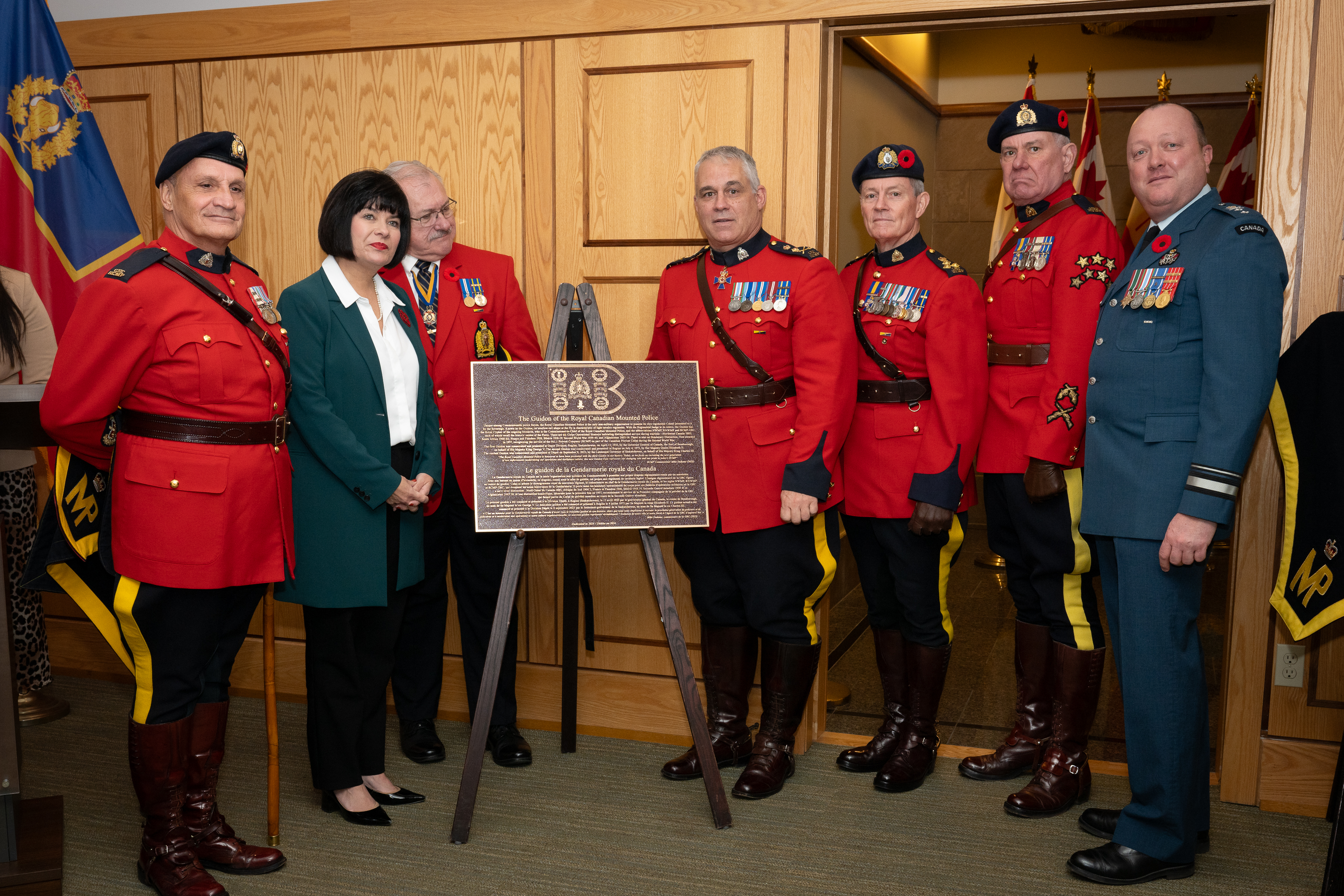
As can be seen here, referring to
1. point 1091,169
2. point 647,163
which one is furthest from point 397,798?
point 1091,169

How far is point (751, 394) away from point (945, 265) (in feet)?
2.14

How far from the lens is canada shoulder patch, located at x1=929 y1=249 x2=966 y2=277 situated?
9.49ft

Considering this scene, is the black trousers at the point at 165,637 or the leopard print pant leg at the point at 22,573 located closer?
the black trousers at the point at 165,637

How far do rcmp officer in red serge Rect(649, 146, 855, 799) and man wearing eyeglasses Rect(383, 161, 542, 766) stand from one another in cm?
54

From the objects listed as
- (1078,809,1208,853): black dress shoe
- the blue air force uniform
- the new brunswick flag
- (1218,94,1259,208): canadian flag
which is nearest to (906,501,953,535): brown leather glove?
the blue air force uniform

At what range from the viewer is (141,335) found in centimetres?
225

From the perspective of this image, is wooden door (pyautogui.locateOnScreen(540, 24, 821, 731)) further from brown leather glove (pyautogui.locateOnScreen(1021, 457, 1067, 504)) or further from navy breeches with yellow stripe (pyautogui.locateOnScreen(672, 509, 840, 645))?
brown leather glove (pyautogui.locateOnScreen(1021, 457, 1067, 504))

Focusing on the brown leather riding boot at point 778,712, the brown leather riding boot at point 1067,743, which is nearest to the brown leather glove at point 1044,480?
the brown leather riding boot at point 1067,743

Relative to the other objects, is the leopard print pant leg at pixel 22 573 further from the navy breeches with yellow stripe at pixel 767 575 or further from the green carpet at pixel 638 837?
the navy breeches with yellow stripe at pixel 767 575

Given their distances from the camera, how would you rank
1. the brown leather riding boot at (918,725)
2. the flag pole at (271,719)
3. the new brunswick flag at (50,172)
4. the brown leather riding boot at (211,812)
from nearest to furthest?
the brown leather riding boot at (211,812) < the flag pole at (271,719) < the brown leather riding boot at (918,725) < the new brunswick flag at (50,172)

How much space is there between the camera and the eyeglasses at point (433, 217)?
307 cm

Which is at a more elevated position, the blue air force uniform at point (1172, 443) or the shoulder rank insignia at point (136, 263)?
the shoulder rank insignia at point (136, 263)

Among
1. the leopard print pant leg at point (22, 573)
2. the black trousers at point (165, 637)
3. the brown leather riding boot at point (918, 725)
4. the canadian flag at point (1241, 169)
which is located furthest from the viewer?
the canadian flag at point (1241, 169)

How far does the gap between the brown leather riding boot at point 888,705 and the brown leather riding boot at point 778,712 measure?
0.21m
